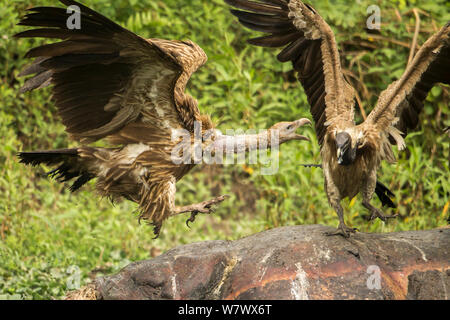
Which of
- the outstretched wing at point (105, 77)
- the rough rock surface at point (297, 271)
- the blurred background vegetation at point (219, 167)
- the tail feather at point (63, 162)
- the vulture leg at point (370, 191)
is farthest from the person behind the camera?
the blurred background vegetation at point (219, 167)

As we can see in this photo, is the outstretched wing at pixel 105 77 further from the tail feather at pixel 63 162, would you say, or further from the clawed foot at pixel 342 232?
the clawed foot at pixel 342 232

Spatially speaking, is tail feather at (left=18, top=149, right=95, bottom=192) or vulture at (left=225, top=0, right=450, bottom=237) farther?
tail feather at (left=18, top=149, right=95, bottom=192)

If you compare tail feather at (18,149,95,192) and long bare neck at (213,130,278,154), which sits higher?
long bare neck at (213,130,278,154)

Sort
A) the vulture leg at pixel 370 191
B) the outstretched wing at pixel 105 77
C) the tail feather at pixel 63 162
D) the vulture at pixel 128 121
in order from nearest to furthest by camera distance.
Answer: the outstretched wing at pixel 105 77 < the vulture at pixel 128 121 < the vulture leg at pixel 370 191 < the tail feather at pixel 63 162

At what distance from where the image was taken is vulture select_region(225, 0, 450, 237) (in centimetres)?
417

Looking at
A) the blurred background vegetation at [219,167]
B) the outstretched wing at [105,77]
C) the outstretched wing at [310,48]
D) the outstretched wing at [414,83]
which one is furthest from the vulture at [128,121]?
the outstretched wing at [414,83]

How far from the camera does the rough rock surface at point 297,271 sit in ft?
11.3

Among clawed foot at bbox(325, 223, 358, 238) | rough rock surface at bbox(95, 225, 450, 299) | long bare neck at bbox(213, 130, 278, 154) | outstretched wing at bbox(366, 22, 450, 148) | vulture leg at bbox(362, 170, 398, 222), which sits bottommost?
rough rock surface at bbox(95, 225, 450, 299)

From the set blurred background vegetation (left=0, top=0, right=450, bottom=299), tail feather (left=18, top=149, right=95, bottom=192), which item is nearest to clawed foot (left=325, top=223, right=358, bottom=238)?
blurred background vegetation (left=0, top=0, right=450, bottom=299)

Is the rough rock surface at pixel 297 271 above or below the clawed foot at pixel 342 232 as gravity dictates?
below

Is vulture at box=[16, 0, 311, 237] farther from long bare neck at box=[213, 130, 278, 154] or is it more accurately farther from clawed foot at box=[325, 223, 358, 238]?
clawed foot at box=[325, 223, 358, 238]

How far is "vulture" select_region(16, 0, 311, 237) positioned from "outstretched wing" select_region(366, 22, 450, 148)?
0.72 m
